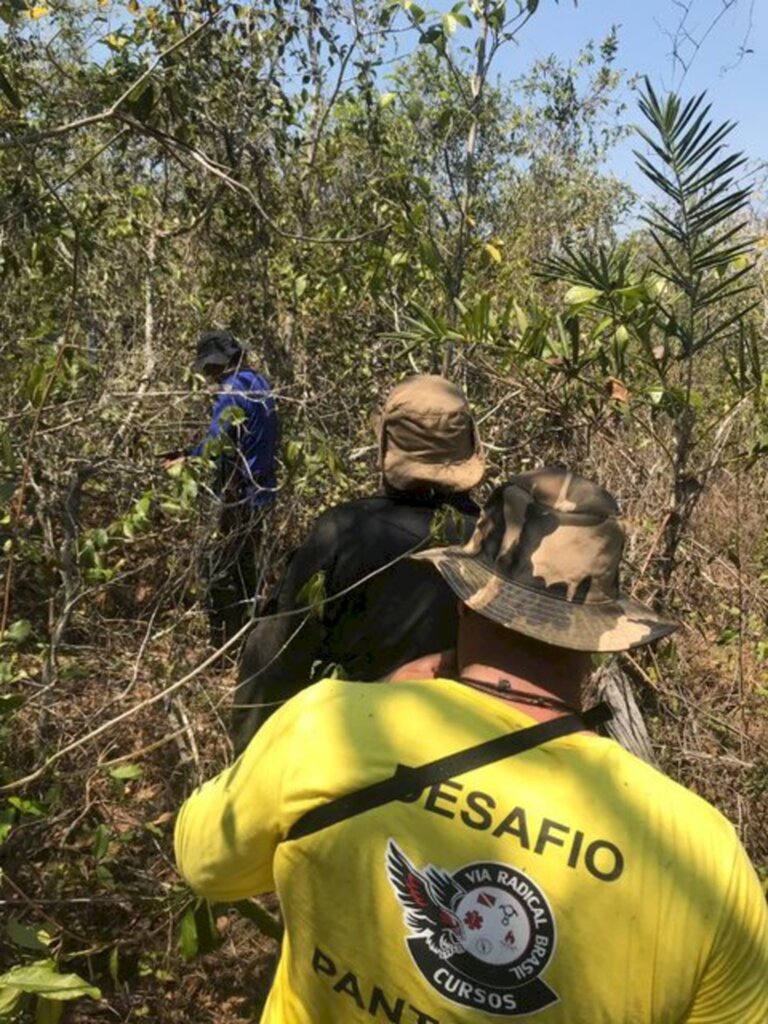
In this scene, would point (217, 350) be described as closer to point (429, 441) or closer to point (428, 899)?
point (429, 441)

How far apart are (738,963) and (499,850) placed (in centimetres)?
29

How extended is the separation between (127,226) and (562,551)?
374 cm

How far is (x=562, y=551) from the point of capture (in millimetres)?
1166

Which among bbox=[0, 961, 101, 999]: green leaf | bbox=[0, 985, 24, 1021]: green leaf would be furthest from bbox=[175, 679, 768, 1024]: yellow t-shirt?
bbox=[0, 985, 24, 1021]: green leaf

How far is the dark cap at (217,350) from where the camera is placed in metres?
4.10

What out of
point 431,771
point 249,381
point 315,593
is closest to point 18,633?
point 315,593

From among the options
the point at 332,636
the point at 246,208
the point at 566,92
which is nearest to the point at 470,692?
the point at 332,636

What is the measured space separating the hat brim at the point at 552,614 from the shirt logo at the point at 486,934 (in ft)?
0.87

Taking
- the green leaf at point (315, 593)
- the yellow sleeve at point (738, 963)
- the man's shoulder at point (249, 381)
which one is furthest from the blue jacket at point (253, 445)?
the yellow sleeve at point (738, 963)

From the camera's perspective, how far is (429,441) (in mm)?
2178

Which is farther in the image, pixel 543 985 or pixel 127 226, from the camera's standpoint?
pixel 127 226

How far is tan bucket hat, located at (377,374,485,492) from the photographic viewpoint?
2178mm

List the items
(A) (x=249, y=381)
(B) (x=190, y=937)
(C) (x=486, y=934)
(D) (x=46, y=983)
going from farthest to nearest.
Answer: (A) (x=249, y=381) < (B) (x=190, y=937) < (D) (x=46, y=983) < (C) (x=486, y=934)

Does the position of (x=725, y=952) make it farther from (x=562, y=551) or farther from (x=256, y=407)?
(x=256, y=407)
